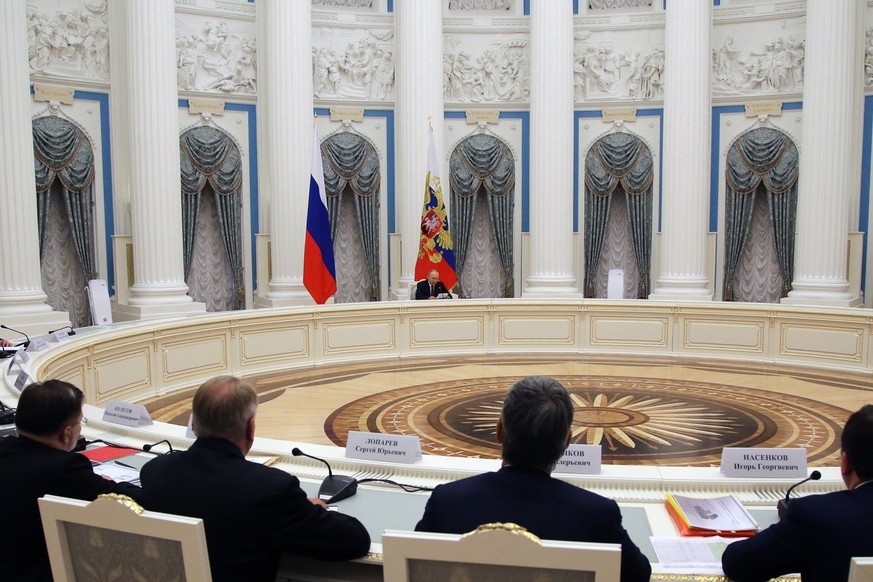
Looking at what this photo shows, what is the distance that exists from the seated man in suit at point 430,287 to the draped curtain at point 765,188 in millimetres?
6461

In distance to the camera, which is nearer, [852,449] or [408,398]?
[852,449]

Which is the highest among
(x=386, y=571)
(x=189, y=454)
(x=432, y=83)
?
(x=432, y=83)

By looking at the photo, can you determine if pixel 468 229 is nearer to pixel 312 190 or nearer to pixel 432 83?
pixel 432 83

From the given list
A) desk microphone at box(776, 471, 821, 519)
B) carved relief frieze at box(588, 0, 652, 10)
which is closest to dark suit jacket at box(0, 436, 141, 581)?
desk microphone at box(776, 471, 821, 519)

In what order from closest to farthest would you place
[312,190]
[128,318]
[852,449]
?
[852,449] < [312,190] < [128,318]

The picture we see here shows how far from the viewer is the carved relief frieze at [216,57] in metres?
15.0

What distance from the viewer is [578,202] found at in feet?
55.2

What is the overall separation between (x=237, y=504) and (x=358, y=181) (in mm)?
14354

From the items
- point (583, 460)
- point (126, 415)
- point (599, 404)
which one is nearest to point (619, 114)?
point (599, 404)

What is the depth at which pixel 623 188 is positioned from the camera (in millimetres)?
16672

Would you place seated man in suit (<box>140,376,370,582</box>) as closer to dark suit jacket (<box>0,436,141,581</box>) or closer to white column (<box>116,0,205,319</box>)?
dark suit jacket (<box>0,436,141,581</box>)

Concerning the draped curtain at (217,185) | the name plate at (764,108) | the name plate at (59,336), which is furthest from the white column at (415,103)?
the name plate at (59,336)

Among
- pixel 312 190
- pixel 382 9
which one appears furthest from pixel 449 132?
pixel 312 190

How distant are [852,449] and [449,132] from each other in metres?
15.1
